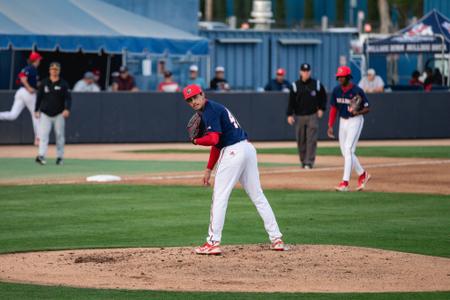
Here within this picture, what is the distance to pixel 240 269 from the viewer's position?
39.1ft

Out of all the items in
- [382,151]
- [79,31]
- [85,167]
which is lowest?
[382,151]

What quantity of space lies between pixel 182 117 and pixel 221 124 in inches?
803

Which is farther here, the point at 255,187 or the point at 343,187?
the point at 343,187

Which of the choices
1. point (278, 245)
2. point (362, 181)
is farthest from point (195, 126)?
point (362, 181)

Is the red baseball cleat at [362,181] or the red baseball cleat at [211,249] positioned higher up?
the red baseball cleat at [211,249]

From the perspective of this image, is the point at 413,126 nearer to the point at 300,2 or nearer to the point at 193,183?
the point at 193,183

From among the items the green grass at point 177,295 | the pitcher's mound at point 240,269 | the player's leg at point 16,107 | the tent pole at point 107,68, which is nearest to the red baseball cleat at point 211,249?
the pitcher's mound at point 240,269

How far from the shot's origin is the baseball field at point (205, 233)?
36.0ft

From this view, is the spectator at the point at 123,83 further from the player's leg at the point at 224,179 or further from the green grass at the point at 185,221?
the player's leg at the point at 224,179

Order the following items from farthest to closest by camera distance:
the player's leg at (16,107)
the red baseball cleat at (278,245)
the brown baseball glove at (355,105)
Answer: the player's leg at (16,107)
the brown baseball glove at (355,105)
the red baseball cleat at (278,245)

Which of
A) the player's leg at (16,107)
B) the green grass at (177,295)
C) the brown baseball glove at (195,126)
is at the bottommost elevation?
→ the green grass at (177,295)

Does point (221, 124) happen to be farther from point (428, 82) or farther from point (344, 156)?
point (428, 82)

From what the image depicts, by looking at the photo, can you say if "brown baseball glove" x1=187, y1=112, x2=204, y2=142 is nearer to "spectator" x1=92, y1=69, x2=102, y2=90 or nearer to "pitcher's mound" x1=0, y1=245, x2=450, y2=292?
"pitcher's mound" x1=0, y1=245, x2=450, y2=292

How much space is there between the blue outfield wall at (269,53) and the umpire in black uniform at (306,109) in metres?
20.2
